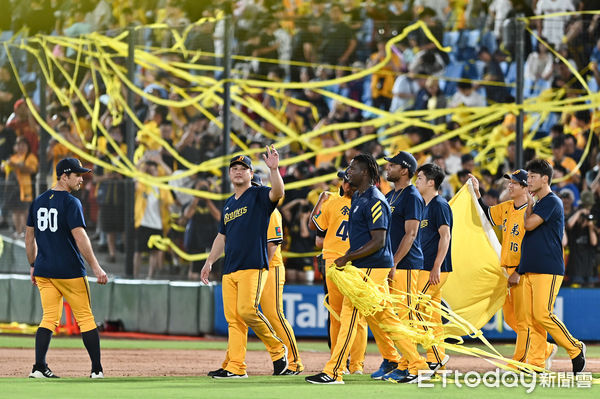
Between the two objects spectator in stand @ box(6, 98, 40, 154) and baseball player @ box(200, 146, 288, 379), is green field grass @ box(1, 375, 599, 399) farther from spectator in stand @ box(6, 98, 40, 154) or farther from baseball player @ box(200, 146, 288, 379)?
spectator in stand @ box(6, 98, 40, 154)

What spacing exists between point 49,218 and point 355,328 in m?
3.03

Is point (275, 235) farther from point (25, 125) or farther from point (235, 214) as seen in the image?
point (25, 125)

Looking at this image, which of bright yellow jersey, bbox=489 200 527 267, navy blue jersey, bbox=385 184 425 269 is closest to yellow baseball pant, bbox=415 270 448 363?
navy blue jersey, bbox=385 184 425 269

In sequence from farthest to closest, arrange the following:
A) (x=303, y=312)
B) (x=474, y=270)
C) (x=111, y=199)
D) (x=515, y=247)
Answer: (x=111, y=199)
(x=303, y=312)
(x=474, y=270)
(x=515, y=247)

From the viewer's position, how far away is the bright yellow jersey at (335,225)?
9.64m

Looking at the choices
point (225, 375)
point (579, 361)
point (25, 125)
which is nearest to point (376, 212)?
point (225, 375)

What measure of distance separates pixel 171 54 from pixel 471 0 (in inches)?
241

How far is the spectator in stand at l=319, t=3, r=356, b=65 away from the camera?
48.5 feet

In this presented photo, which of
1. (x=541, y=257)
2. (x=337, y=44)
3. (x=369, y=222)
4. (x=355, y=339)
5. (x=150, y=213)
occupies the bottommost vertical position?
(x=355, y=339)

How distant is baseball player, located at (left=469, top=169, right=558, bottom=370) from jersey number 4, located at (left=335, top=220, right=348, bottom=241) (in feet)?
5.38

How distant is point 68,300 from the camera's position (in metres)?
8.84

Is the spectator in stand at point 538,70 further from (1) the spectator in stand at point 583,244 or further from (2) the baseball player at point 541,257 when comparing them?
(2) the baseball player at point 541,257

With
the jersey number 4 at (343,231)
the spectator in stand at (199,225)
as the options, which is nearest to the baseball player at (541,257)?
the jersey number 4 at (343,231)

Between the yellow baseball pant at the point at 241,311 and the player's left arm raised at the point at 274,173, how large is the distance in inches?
30.6
